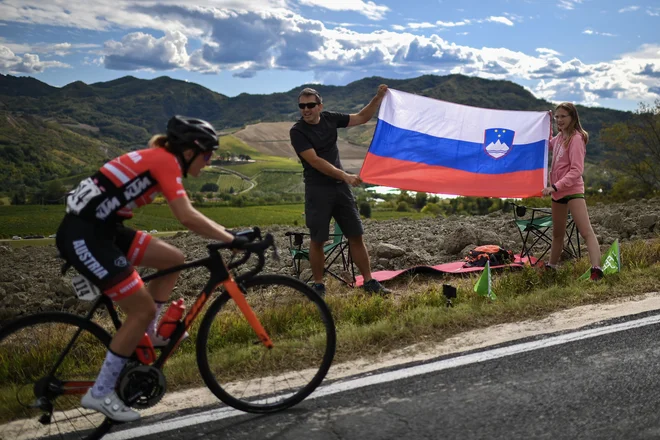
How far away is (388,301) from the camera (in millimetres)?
6723

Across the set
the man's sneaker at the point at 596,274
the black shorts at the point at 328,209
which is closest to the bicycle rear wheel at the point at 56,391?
the black shorts at the point at 328,209

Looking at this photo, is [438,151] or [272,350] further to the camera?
[438,151]

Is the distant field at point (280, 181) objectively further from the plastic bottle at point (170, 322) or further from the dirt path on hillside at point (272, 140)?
the plastic bottle at point (170, 322)

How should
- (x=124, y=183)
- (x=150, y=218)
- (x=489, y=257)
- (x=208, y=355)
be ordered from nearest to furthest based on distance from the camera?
(x=124, y=183)
(x=208, y=355)
(x=489, y=257)
(x=150, y=218)

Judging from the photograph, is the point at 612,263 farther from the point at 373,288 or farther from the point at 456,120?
the point at 373,288

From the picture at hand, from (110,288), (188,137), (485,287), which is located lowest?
(485,287)

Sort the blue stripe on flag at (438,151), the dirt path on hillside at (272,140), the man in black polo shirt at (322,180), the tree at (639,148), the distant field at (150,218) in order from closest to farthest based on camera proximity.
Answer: the man in black polo shirt at (322,180) < the blue stripe on flag at (438,151) < the distant field at (150,218) < the tree at (639,148) < the dirt path on hillside at (272,140)

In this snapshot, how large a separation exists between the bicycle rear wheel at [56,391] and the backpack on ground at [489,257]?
6.79 metres

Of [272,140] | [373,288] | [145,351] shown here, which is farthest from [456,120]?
[272,140]

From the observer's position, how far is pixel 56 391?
3.89m

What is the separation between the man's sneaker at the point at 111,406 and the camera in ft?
12.1

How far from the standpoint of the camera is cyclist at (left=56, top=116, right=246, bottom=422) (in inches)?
143

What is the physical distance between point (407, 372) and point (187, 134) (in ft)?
8.29

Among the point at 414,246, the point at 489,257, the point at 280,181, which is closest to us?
the point at 489,257
